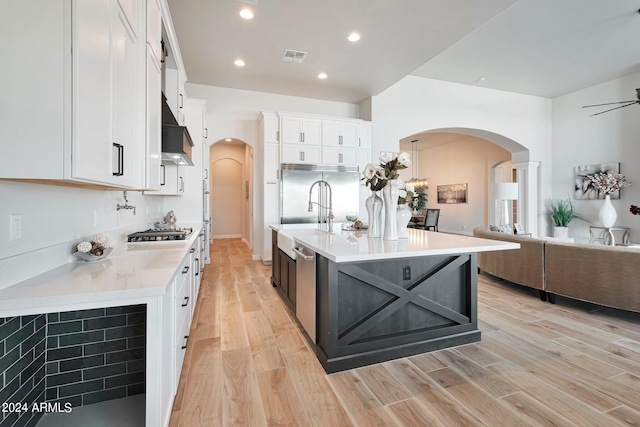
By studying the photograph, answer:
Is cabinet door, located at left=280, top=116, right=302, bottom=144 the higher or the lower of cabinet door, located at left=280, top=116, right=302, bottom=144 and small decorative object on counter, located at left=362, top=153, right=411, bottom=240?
the higher

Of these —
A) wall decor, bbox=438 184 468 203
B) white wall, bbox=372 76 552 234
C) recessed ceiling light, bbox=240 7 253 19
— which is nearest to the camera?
recessed ceiling light, bbox=240 7 253 19

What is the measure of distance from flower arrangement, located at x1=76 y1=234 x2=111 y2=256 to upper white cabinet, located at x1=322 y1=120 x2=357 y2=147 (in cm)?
423

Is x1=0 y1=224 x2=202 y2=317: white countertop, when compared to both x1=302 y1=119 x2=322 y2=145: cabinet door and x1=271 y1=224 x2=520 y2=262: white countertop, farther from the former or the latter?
x1=302 y1=119 x2=322 y2=145: cabinet door

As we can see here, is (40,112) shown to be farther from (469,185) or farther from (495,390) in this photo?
(469,185)

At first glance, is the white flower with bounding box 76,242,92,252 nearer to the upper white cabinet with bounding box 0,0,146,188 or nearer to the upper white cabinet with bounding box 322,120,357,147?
the upper white cabinet with bounding box 0,0,146,188

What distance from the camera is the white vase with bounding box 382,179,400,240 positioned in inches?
91.3

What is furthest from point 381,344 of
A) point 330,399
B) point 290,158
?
point 290,158

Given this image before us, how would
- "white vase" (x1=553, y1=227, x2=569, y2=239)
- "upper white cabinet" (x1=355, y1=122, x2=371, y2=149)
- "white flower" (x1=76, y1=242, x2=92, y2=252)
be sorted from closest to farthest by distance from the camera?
"white flower" (x1=76, y1=242, x2=92, y2=252), "upper white cabinet" (x1=355, y1=122, x2=371, y2=149), "white vase" (x1=553, y1=227, x2=569, y2=239)

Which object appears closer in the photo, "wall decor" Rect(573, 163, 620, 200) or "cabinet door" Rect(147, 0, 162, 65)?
"cabinet door" Rect(147, 0, 162, 65)

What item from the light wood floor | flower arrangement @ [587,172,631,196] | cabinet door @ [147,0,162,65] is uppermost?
cabinet door @ [147,0,162,65]

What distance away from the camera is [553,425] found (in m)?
1.50

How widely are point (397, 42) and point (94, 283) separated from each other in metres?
4.20

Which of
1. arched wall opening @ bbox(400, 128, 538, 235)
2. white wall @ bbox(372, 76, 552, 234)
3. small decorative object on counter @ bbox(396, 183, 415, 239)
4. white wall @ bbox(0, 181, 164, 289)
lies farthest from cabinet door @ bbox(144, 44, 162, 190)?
arched wall opening @ bbox(400, 128, 538, 235)

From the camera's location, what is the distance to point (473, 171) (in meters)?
9.25
